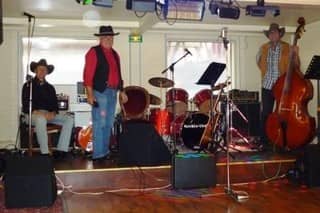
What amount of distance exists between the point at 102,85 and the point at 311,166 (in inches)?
90.7

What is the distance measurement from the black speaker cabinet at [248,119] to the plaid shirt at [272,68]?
1552 mm

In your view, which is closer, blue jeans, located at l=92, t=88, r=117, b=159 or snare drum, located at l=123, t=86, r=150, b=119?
blue jeans, located at l=92, t=88, r=117, b=159

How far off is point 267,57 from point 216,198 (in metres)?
2.35

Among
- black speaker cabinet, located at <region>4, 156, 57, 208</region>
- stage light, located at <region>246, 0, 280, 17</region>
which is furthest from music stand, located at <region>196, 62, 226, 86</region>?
black speaker cabinet, located at <region>4, 156, 57, 208</region>

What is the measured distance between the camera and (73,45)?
7387 millimetres

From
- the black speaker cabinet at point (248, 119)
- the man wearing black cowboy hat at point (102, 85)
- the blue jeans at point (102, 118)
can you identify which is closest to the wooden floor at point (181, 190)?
the blue jeans at point (102, 118)

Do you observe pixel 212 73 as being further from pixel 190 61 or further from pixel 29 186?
→ pixel 29 186

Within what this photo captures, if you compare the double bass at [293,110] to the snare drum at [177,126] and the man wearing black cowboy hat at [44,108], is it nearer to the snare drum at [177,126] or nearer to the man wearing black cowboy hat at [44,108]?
the snare drum at [177,126]

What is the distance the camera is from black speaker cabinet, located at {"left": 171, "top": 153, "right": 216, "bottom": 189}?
4254mm

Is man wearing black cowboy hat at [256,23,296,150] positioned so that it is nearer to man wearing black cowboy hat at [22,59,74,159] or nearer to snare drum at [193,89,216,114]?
snare drum at [193,89,216,114]

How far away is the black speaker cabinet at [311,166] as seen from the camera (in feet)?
14.4

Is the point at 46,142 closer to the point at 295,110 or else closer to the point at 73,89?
the point at 73,89

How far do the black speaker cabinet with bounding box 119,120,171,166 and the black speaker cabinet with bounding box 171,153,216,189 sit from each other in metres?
0.38

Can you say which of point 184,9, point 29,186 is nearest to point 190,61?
point 184,9
